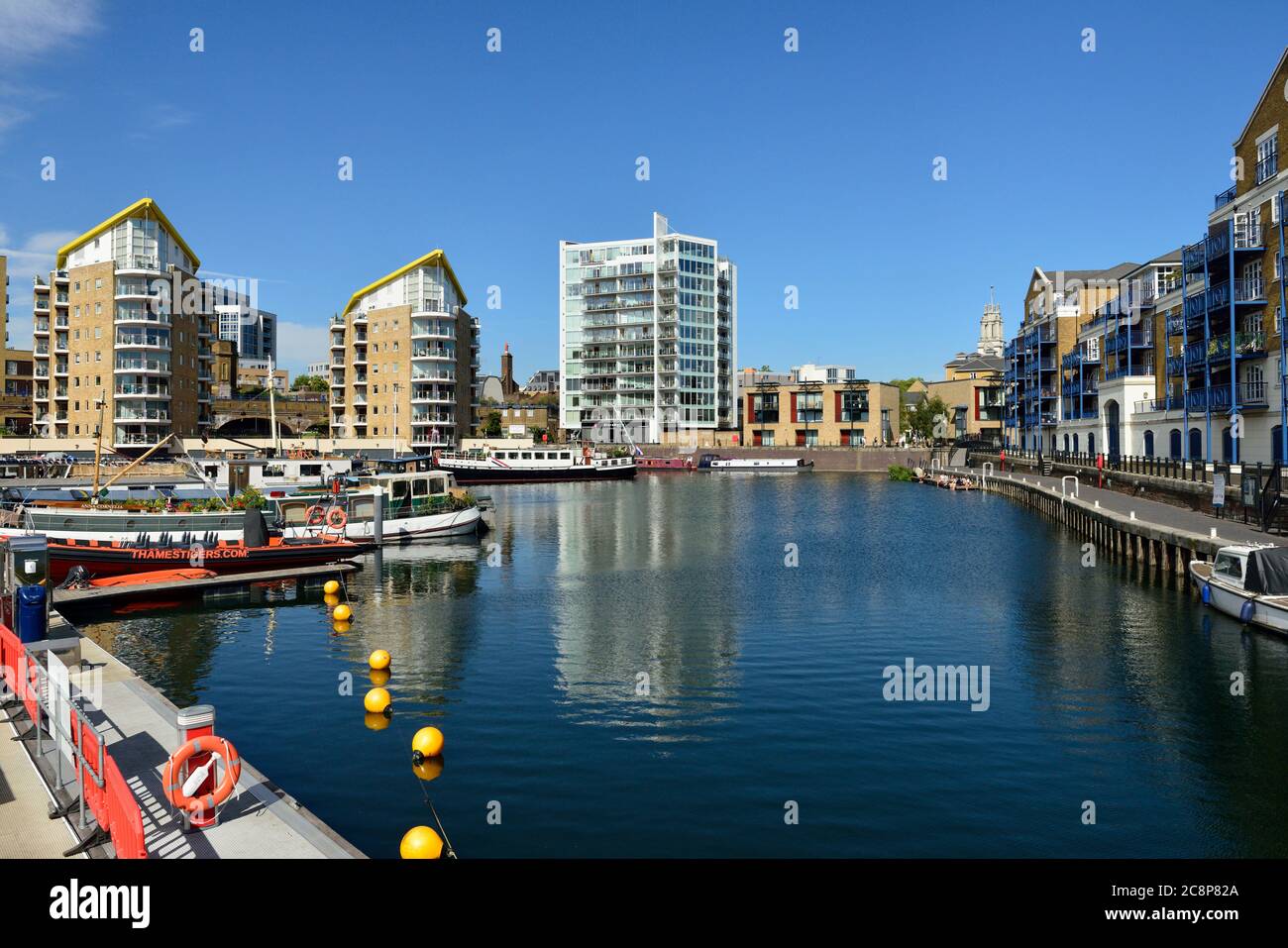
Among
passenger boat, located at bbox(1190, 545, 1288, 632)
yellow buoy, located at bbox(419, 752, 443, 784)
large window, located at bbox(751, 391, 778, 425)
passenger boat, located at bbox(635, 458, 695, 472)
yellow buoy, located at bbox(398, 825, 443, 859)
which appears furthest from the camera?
large window, located at bbox(751, 391, 778, 425)

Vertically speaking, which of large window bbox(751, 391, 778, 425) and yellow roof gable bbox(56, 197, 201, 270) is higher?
yellow roof gable bbox(56, 197, 201, 270)

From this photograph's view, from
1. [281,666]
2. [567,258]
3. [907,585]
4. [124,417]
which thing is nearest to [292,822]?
[281,666]

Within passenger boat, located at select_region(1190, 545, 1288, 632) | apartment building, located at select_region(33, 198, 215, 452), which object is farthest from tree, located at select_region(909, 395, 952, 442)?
passenger boat, located at select_region(1190, 545, 1288, 632)

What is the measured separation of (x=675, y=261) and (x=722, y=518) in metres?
104

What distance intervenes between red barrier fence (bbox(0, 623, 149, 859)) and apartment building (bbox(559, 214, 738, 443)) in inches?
6310

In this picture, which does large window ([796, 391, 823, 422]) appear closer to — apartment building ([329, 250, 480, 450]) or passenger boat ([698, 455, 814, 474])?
Answer: passenger boat ([698, 455, 814, 474])

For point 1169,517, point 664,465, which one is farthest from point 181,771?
point 664,465

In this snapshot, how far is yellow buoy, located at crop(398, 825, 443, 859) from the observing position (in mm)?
12820

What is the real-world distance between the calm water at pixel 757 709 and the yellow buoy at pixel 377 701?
512 mm

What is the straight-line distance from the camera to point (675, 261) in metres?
171

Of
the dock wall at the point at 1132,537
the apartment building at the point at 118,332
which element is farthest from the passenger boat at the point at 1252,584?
the apartment building at the point at 118,332
